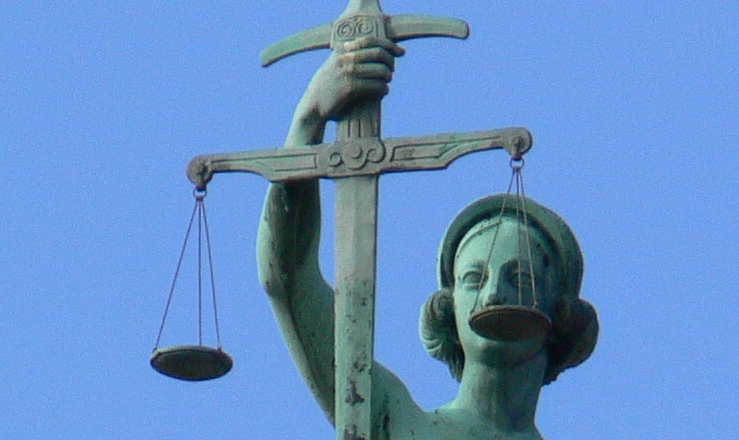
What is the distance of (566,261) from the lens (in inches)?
983

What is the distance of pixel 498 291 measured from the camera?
80.2 ft

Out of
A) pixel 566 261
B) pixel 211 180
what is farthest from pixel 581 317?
pixel 211 180

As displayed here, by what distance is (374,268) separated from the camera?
23.9m

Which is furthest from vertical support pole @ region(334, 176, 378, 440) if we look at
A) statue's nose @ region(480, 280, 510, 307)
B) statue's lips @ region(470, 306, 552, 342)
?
statue's nose @ region(480, 280, 510, 307)

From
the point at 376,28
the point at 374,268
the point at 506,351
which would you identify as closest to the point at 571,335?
the point at 506,351

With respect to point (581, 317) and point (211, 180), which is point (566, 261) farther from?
point (211, 180)

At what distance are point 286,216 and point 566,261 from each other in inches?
60.8

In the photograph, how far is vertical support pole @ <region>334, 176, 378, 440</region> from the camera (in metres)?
23.8

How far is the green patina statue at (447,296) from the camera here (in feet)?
79.4

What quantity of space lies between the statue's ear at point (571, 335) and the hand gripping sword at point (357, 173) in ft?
4.43

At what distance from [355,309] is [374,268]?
21 cm

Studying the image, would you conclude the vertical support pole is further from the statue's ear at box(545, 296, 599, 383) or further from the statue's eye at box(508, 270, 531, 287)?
the statue's ear at box(545, 296, 599, 383)

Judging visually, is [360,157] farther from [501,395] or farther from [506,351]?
[501,395]

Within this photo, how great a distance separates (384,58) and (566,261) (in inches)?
58.0
